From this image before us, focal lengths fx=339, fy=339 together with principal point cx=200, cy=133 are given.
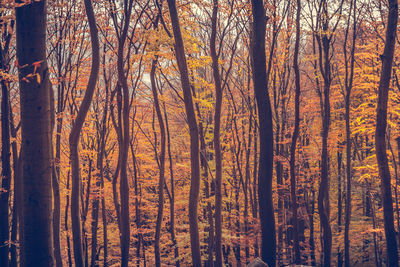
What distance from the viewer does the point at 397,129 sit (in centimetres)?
1420

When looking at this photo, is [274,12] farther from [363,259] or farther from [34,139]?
[363,259]

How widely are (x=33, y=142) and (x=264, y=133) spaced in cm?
497

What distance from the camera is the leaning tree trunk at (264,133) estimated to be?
24.3ft

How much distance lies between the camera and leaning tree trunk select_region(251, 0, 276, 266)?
7.41 meters

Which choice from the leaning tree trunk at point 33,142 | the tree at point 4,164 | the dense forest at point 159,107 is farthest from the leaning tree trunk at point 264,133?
the tree at point 4,164

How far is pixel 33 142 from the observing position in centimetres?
361

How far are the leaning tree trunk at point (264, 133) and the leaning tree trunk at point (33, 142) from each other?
191 inches

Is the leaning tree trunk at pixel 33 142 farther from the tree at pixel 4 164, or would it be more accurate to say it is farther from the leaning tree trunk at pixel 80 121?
the tree at pixel 4 164

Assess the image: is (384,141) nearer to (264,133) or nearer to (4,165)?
(264,133)

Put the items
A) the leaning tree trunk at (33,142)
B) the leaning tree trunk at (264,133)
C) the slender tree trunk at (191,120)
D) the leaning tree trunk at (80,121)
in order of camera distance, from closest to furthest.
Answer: the leaning tree trunk at (33,142), the leaning tree trunk at (264,133), the leaning tree trunk at (80,121), the slender tree trunk at (191,120)

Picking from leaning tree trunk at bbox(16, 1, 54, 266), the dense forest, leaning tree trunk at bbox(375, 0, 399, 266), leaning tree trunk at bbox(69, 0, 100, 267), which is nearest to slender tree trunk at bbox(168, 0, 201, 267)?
the dense forest

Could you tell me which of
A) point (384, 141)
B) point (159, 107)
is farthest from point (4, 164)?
point (384, 141)

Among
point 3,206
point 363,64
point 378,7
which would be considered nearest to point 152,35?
point 3,206

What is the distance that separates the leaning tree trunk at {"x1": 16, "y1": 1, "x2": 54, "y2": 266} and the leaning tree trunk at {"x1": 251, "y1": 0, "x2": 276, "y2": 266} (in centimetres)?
485
